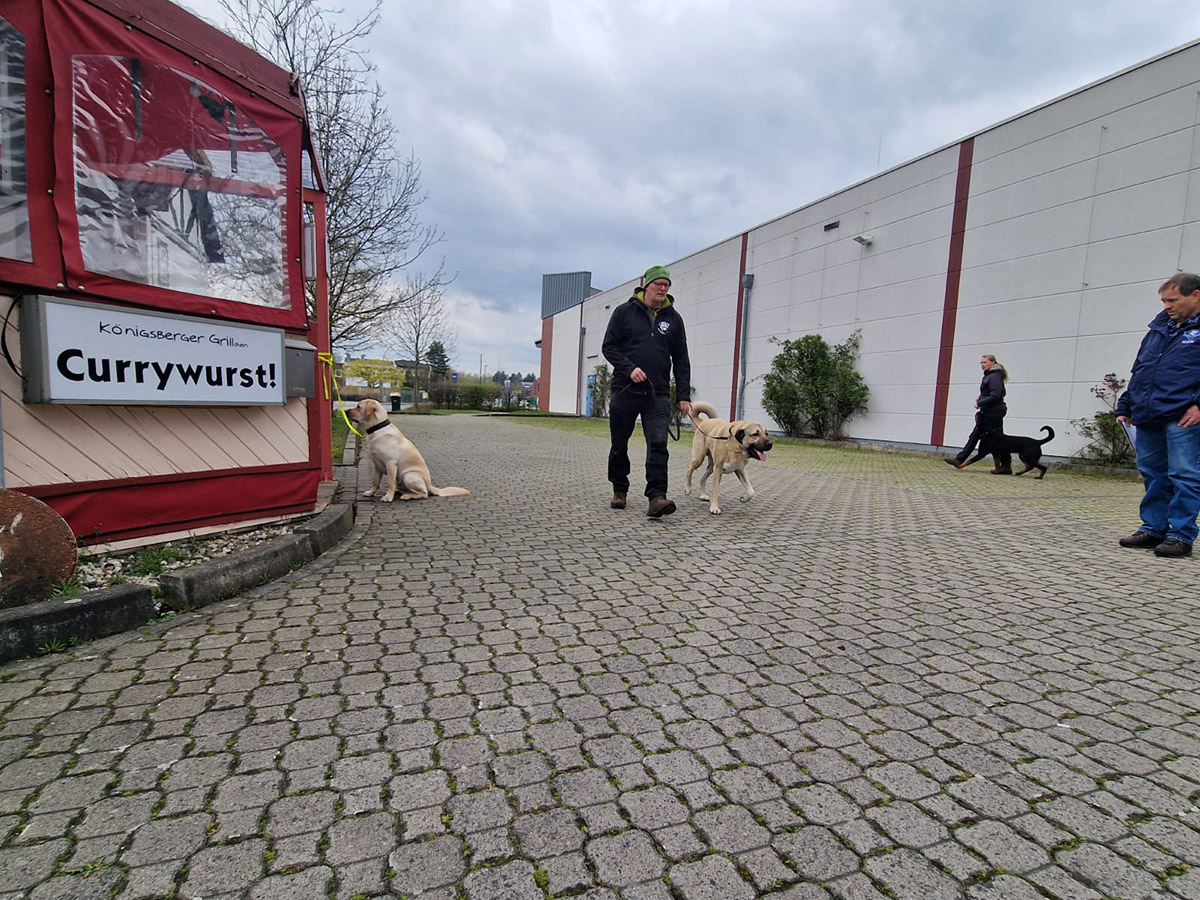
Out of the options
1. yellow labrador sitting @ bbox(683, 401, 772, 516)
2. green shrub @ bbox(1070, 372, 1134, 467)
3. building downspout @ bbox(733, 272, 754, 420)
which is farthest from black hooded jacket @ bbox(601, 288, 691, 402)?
building downspout @ bbox(733, 272, 754, 420)

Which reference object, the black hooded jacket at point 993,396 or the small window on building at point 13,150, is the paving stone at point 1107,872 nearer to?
the small window on building at point 13,150

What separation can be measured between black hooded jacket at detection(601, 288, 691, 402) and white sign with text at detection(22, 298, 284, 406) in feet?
9.80

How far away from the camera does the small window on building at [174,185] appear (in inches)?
134


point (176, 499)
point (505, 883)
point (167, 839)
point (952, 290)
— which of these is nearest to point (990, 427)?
point (952, 290)

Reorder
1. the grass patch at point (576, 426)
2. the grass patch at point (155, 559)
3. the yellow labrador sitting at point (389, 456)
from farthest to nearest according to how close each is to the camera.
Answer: the grass patch at point (576, 426)
the yellow labrador sitting at point (389, 456)
the grass patch at point (155, 559)

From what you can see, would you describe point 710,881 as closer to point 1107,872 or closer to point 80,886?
point 1107,872

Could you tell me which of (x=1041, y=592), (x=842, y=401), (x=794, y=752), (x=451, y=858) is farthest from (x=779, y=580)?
(x=842, y=401)

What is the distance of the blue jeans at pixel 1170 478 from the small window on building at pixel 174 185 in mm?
7083

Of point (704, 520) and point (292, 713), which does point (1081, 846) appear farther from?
point (704, 520)

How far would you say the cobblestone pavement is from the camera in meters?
1.50

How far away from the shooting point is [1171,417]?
4.62 meters

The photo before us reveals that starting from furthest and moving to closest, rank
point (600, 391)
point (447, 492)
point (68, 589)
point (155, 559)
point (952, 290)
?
point (600, 391) < point (952, 290) < point (447, 492) < point (155, 559) < point (68, 589)

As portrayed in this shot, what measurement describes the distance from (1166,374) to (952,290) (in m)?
11.6

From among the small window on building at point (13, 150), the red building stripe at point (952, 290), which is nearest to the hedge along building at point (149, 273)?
the small window on building at point (13, 150)
